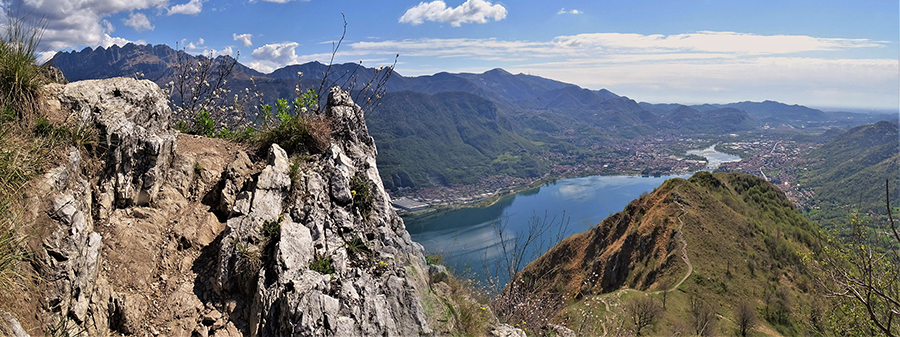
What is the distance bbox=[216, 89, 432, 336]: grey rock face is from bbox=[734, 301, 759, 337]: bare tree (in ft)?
94.7

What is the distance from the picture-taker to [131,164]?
561cm

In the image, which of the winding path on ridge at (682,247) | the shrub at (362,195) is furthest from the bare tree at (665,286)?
the shrub at (362,195)

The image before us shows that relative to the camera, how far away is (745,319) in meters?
26.7

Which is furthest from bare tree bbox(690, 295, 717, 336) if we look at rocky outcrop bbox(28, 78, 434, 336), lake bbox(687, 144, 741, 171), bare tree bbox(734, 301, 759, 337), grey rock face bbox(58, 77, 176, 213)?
lake bbox(687, 144, 741, 171)

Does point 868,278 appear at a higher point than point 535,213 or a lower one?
higher

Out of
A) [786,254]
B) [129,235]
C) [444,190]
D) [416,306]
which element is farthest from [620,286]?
[444,190]

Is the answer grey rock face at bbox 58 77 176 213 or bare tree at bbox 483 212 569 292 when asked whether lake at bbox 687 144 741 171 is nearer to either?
bare tree at bbox 483 212 569 292

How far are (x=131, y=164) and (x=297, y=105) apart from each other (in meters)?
2.98

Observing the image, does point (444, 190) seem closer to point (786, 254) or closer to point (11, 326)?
point (786, 254)

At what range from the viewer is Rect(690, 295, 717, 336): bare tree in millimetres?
25672

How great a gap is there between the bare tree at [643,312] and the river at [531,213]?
17.5m

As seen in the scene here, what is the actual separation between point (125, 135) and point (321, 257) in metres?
3.11

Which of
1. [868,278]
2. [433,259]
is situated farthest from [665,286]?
[433,259]

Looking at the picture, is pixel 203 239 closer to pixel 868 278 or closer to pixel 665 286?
pixel 868 278
